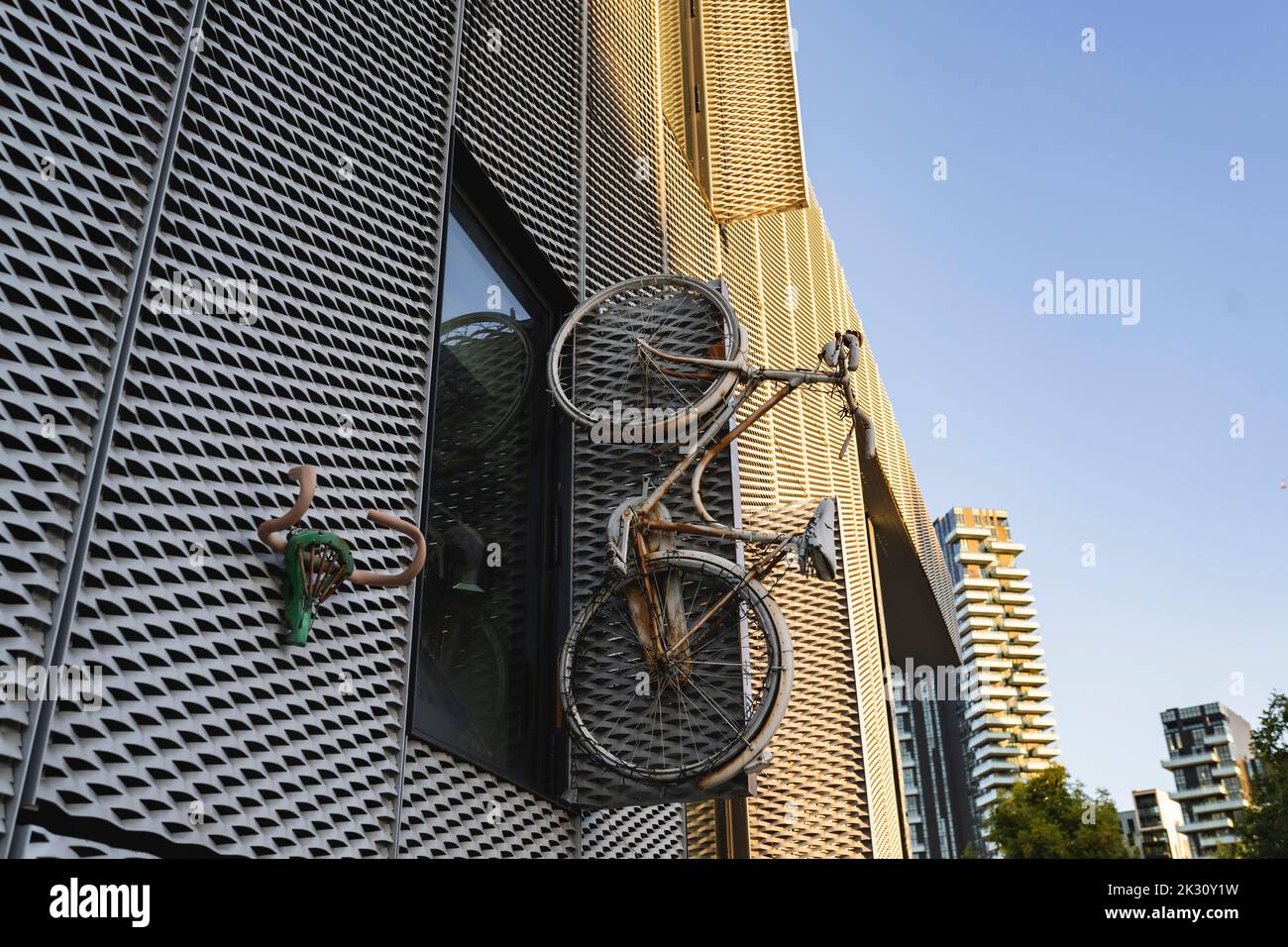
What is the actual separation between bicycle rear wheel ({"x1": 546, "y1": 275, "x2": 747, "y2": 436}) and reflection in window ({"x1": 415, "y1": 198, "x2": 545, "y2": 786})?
0.36 metres

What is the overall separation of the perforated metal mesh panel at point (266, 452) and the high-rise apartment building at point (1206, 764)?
108 metres

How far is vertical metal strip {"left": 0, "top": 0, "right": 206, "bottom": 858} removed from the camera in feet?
9.57

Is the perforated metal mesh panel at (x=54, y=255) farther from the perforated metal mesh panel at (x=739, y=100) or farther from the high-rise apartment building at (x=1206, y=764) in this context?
→ the high-rise apartment building at (x=1206, y=764)

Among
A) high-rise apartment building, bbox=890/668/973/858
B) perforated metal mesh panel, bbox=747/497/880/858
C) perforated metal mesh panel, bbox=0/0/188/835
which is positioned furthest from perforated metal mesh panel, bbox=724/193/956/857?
high-rise apartment building, bbox=890/668/973/858

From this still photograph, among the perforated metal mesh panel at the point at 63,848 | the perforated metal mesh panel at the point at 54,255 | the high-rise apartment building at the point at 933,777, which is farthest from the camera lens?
the high-rise apartment building at the point at 933,777

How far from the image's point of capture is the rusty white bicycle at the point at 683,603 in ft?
18.7

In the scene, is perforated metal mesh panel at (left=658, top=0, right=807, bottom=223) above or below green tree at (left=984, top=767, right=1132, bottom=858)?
above

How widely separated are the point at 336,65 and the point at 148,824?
11.5 ft

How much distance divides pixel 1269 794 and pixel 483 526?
2390 cm

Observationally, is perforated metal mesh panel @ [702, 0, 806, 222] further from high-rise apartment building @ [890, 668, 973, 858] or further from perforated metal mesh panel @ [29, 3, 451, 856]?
high-rise apartment building @ [890, 668, 973, 858]

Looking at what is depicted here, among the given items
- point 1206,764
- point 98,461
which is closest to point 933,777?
point 1206,764

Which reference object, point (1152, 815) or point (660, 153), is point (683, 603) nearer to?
point (660, 153)

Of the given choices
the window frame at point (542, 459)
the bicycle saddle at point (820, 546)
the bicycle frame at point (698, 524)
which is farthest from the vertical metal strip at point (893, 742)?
the bicycle saddle at point (820, 546)
